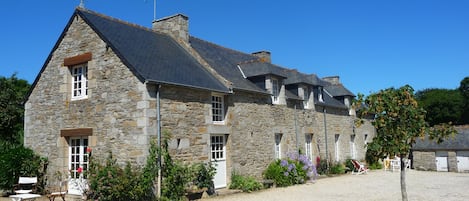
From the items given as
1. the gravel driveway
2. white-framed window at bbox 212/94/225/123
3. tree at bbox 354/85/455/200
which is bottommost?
the gravel driveway

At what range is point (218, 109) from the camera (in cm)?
1307

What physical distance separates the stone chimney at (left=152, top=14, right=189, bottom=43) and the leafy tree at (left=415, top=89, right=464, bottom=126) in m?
33.6

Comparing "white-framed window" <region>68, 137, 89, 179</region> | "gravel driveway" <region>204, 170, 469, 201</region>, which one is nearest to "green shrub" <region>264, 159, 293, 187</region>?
"gravel driveway" <region>204, 170, 469, 201</region>

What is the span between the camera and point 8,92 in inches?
766

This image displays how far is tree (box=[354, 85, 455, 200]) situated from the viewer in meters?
7.86

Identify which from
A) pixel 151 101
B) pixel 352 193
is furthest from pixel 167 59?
pixel 352 193

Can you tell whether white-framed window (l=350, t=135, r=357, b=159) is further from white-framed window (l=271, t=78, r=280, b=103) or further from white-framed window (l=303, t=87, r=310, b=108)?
white-framed window (l=271, t=78, r=280, b=103)

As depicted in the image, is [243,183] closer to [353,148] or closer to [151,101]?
[151,101]

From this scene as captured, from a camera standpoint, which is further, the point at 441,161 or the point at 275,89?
the point at 441,161

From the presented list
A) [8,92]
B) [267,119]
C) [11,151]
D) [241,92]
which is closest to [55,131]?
[11,151]

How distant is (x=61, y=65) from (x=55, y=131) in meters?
2.10

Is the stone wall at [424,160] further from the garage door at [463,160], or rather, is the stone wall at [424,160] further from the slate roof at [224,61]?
the slate roof at [224,61]

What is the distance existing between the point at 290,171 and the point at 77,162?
7.42m

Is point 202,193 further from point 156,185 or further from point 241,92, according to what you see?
point 241,92
